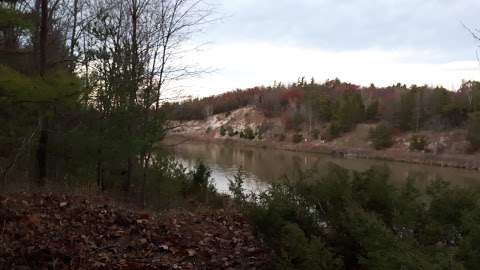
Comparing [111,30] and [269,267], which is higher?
[111,30]

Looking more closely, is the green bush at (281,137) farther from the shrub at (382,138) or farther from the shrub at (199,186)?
the shrub at (199,186)

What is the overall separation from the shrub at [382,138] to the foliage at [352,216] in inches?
2208

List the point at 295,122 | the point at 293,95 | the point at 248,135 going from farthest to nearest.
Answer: the point at 293,95
the point at 295,122
the point at 248,135

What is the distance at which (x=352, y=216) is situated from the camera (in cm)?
412

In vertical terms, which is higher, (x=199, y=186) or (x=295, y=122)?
(x=295, y=122)

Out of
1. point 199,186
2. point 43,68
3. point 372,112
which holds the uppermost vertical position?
point 372,112

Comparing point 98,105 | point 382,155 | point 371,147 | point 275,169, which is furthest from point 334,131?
point 98,105

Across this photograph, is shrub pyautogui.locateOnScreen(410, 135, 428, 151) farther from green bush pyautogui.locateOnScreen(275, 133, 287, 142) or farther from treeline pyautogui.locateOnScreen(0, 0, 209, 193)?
treeline pyautogui.locateOnScreen(0, 0, 209, 193)

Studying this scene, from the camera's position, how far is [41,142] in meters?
9.97

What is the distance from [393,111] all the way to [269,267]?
2593 inches

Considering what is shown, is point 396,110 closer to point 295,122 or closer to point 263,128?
Answer: point 295,122

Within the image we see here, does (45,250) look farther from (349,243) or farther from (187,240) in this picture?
(349,243)

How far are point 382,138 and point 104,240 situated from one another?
2257 inches

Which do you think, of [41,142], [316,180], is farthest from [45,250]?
[41,142]
